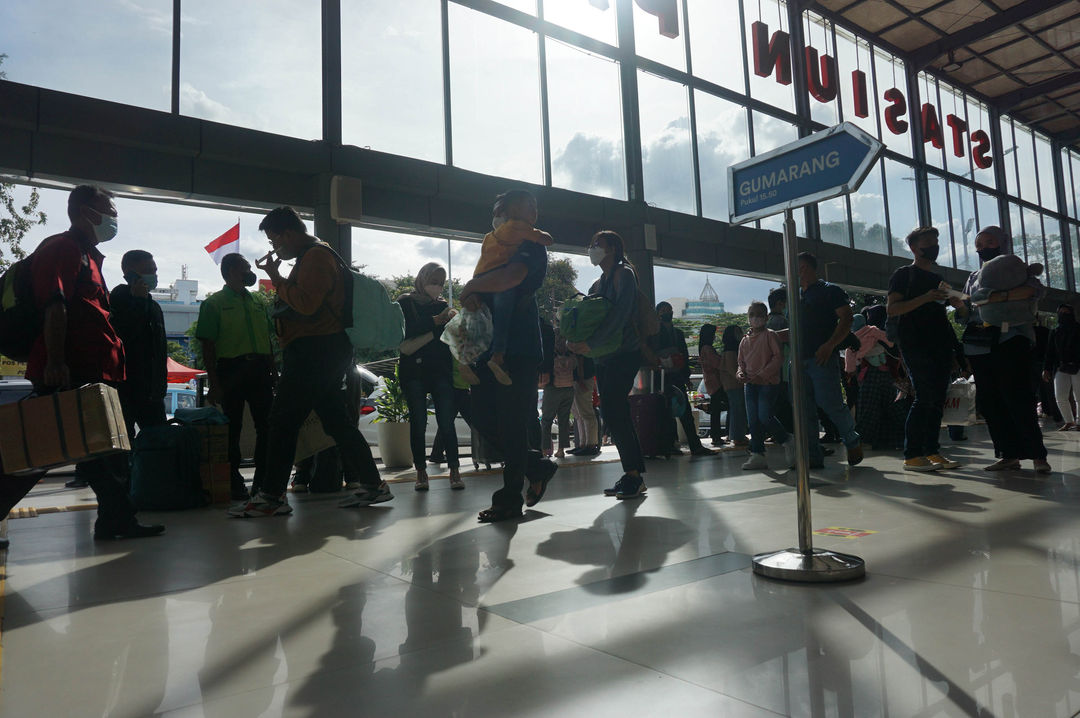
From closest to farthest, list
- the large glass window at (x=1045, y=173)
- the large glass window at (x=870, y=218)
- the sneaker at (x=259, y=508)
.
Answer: the sneaker at (x=259, y=508), the large glass window at (x=870, y=218), the large glass window at (x=1045, y=173)

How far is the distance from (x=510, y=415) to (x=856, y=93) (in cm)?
1592

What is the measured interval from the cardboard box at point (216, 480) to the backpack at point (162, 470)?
0.20m

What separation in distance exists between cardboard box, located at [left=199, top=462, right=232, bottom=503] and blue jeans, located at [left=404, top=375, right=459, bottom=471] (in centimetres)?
117

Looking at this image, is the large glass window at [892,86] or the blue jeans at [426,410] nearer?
the blue jeans at [426,410]

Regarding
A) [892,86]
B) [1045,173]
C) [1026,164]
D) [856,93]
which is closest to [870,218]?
[856,93]

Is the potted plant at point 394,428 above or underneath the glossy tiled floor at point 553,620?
above

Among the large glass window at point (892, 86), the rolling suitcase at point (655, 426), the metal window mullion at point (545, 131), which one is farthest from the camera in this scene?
the large glass window at point (892, 86)

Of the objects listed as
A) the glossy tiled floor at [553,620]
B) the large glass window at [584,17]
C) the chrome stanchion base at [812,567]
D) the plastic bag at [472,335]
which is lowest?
the glossy tiled floor at [553,620]

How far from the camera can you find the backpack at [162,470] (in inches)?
168

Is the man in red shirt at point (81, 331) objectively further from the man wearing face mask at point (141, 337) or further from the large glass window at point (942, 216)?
the large glass window at point (942, 216)

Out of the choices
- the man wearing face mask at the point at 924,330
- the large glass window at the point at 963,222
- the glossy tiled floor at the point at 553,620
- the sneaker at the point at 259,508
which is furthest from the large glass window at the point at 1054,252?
the sneaker at the point at 259,508

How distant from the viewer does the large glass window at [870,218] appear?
54.0ft

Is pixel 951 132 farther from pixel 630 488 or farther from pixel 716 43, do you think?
pixel 630 488

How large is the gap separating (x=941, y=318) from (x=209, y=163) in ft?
23.8
